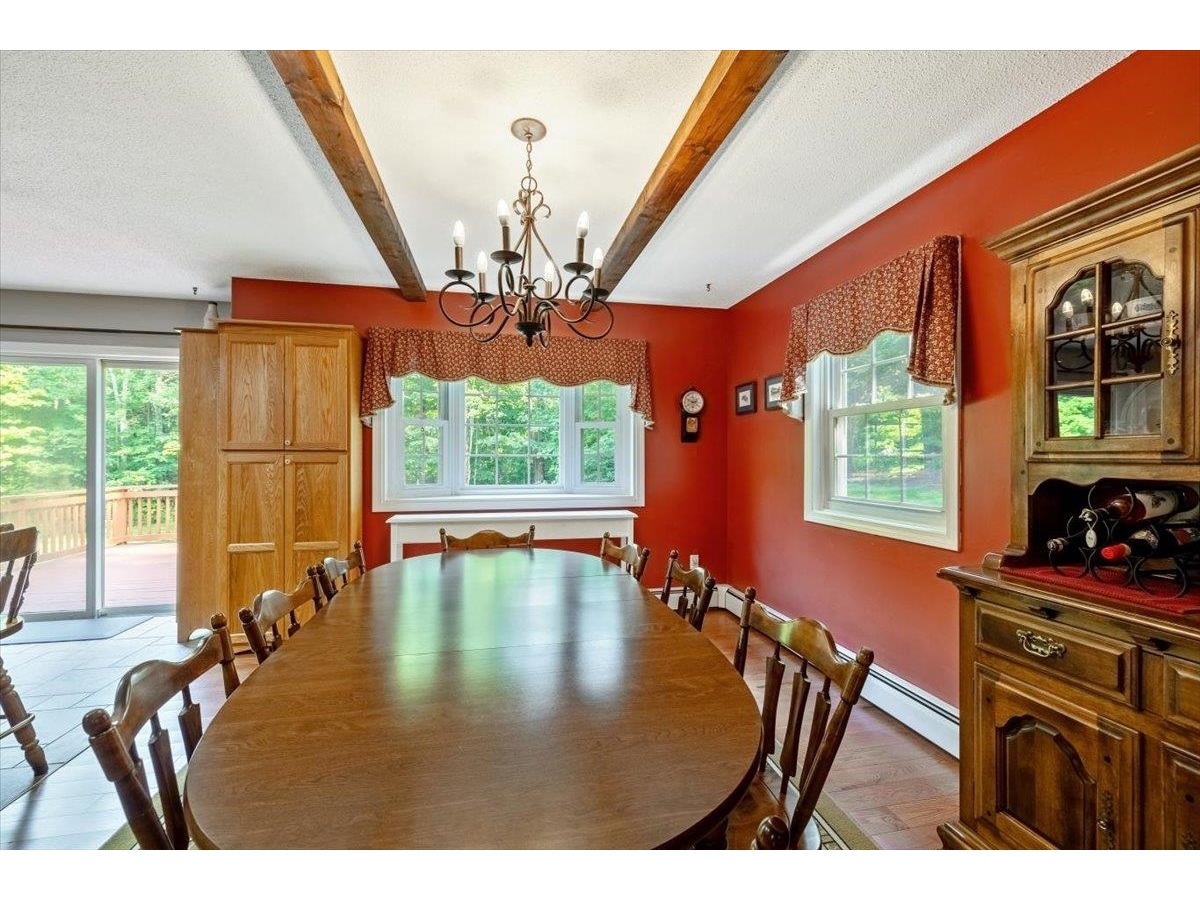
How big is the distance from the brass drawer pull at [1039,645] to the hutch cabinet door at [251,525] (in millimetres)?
3652

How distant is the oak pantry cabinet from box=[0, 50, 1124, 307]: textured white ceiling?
0.59m

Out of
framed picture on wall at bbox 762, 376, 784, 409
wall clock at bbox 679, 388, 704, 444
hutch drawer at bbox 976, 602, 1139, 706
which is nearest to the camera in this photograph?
hutch drawer at bbox 976, 602, 1139, 706

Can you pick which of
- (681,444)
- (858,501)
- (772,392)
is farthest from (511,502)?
(858,501)

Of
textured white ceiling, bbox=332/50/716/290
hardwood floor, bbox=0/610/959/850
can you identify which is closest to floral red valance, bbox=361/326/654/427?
textured white ceiling, bbox=332/50/716/290

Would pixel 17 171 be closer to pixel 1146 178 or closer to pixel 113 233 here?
pixel 113 233

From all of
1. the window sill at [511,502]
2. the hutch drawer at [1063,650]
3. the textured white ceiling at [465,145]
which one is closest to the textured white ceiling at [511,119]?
the textured white ceiling at [465,145]

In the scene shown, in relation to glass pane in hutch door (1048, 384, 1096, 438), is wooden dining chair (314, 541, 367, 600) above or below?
below

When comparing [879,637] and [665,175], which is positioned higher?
[665,175]

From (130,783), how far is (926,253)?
285cm

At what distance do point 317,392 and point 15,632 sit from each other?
1741 mm

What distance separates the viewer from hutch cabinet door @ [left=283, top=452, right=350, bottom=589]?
328 centimetres

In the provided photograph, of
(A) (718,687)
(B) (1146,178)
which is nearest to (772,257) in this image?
(B) (1146,178)

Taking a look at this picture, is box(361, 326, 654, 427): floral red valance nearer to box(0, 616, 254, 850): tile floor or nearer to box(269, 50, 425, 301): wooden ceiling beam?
box(269, 50, 425, 301): wooden ceiling beam

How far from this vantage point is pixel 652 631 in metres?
1.45
